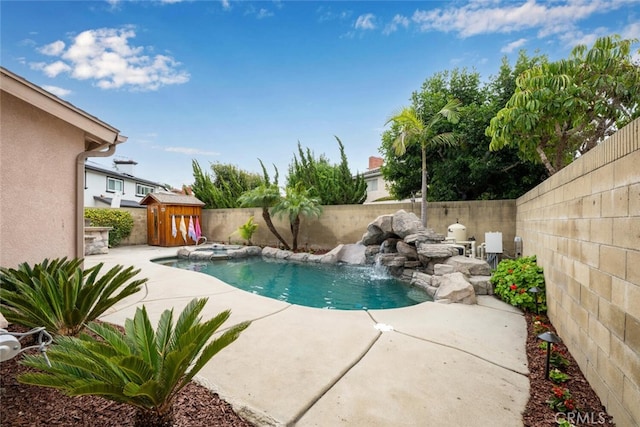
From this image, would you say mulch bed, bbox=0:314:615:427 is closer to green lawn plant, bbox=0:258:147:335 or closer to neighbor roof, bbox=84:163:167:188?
green lawn plant, bbox=0:258:147:335

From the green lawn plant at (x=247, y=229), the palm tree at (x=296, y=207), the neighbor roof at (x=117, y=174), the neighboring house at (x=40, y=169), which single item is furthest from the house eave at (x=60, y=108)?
the neighbor roof at (x=117, y=174)

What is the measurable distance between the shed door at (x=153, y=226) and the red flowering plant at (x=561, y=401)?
1489 cm

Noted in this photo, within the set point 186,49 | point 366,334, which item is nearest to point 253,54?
point 186,49

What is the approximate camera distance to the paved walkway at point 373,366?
6.27 ft

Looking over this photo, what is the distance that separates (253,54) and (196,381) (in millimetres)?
9433

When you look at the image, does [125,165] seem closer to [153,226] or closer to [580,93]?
[153,226]

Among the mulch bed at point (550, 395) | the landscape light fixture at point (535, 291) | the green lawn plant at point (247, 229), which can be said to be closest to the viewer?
the mulch bed at point (550, 395)

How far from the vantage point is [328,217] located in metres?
11.7

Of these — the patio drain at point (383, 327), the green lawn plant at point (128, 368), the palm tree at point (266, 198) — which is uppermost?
Answer: the palm tree at point (266, 198)

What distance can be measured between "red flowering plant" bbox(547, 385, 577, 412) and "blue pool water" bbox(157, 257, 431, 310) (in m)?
3.36

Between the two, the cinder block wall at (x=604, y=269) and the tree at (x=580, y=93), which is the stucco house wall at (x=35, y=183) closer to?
the cinder block wall at (x=604, y=269)

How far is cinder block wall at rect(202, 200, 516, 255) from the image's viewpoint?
27.6 ft

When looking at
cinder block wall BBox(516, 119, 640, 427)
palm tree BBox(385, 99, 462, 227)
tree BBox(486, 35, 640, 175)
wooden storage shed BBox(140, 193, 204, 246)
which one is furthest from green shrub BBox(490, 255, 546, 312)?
wooden storage shed BBox(140, 193, 204, 246)

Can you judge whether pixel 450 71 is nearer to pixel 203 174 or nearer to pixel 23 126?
pixel 23 126
